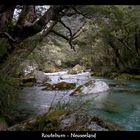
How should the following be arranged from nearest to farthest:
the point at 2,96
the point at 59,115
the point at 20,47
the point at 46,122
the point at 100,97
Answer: the point at 46,122, the point at 59,115, the point at 2,96, the point at 20,47, the point at 100,97

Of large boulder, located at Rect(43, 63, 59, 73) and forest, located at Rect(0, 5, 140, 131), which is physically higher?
forest, located at Rect(0, 5, 140, 131)

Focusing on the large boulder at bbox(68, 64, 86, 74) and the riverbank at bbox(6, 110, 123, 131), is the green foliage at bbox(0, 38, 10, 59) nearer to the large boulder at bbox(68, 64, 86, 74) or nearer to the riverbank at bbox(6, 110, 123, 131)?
the riverbank at bbox(6, 110, 123, 131)

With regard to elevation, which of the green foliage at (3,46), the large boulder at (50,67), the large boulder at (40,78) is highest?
the green foliage at (3,46)

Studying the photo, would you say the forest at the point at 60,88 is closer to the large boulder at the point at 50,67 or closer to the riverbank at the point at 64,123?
the riverbank at the point at 64,123

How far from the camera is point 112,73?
18.1 metres

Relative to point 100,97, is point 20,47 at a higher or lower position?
higher

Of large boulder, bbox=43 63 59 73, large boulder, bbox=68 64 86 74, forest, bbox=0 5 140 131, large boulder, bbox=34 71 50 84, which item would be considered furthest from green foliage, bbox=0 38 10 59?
large boulder, bbox=68 64 86 74

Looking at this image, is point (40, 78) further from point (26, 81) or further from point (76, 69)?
point (26, 81)

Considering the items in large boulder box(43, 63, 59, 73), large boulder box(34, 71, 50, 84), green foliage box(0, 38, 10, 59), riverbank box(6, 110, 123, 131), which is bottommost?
large boulder box(34, 71, 50, 84)

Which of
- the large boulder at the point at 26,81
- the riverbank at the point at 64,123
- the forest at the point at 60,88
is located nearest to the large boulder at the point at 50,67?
the large boulder at the point at 26,81

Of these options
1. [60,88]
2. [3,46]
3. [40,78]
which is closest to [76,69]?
[40,78]
